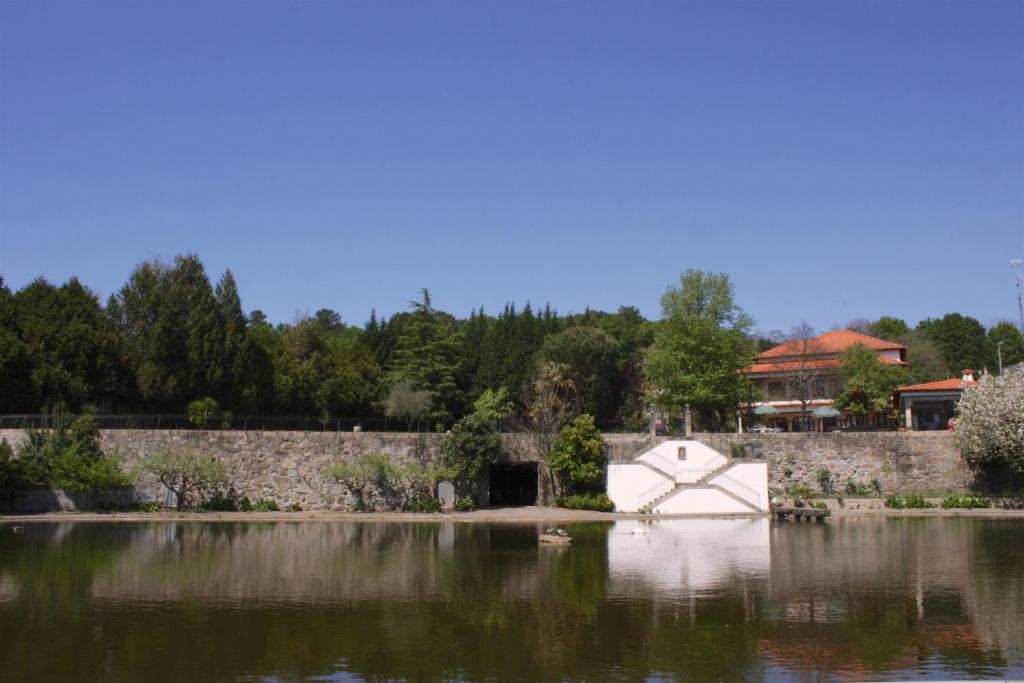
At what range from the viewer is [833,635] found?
1498cm

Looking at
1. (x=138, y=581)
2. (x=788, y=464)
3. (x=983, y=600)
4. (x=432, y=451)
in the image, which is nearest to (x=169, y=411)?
(x=432, y=451)

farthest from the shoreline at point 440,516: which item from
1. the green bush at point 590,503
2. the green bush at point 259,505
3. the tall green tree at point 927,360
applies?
the tall green tree at point 927,360

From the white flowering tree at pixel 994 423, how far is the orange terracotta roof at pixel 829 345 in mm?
19650

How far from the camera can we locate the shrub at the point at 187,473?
116ft

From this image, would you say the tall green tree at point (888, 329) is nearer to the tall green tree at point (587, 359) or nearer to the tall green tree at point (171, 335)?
the tall green tree at point (587, 359)

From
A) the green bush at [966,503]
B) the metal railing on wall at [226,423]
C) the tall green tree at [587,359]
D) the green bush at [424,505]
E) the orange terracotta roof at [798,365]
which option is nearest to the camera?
the metal railing on wall at [226,423]

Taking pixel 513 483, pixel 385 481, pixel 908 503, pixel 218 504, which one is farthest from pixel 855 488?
pixel 218 504

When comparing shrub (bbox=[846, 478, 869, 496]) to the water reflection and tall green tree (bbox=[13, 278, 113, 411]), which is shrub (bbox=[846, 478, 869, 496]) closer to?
the water reflection

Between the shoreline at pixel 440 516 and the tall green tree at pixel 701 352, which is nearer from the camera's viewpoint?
the shoreline at pixel 440 516

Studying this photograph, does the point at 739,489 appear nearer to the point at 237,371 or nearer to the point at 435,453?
the point at 435,453

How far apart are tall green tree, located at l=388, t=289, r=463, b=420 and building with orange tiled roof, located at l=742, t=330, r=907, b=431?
18141mm

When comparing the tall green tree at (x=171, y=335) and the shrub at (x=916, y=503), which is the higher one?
the tall green tree at (x=171, y=335)

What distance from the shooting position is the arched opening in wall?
40.6 metres

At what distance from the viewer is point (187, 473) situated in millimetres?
35719
